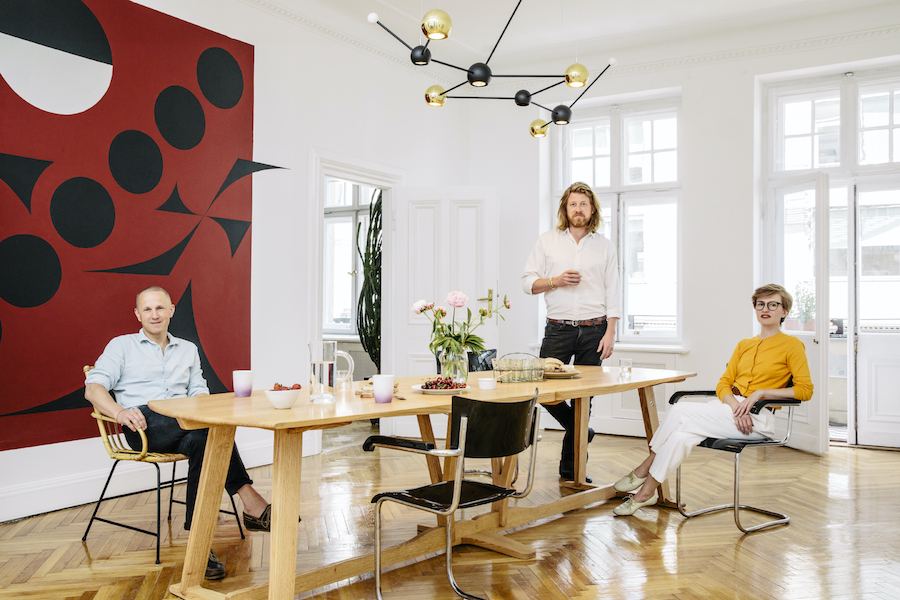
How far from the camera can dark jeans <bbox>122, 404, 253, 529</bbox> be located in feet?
9.52

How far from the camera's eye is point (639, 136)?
656 centimetres

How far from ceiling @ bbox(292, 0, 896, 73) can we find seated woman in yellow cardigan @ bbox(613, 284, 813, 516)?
3.13 metres

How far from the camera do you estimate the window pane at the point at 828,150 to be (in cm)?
578

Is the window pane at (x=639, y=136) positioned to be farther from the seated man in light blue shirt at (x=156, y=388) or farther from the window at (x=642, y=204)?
the seated man in light blue shirt at (x=156, y=388)

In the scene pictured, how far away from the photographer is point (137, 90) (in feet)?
13.5

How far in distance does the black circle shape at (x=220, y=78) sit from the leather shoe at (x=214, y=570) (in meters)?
2.98

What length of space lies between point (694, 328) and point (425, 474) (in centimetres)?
287

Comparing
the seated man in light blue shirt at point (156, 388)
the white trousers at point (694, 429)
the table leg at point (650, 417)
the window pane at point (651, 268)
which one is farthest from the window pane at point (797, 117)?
the seated man in light blue shirt at point (156, 388)

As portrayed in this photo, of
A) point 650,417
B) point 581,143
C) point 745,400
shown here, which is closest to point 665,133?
point 581,143


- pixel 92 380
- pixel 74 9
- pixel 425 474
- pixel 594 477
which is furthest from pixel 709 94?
pixel 92 380

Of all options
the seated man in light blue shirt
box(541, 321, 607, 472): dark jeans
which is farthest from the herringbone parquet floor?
box(541, 321, 607, 472): dark jeans

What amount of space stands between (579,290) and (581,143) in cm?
302

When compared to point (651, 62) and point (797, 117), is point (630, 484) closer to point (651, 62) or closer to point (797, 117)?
point (797, 117)

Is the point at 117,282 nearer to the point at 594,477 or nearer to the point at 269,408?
the point at 269,408
